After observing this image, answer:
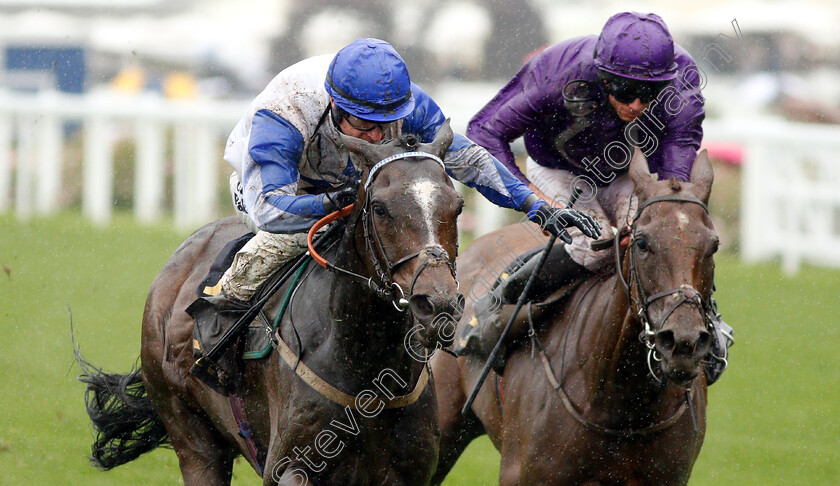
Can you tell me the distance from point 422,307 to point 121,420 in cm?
253

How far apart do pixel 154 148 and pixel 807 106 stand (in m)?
8.91

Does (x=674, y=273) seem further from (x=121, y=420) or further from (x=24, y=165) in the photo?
(x=24, y=165)

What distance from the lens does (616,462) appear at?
4.05 meters

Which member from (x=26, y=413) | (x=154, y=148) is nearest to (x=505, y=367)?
(x=26, y=413)

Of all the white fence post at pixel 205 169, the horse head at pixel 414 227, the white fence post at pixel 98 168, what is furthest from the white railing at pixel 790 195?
the horse head at pixel 414 227

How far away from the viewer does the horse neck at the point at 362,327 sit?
11.7 ft

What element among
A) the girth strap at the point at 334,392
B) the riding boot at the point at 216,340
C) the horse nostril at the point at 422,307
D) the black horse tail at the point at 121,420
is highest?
the horse nostril at the point at 422,307

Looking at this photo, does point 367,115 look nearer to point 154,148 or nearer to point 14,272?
point 14,272

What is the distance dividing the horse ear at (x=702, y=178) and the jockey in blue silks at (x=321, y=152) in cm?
36

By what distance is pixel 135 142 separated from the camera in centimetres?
1241

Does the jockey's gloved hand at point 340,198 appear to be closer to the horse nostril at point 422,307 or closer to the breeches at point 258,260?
the breeches at point 258,260

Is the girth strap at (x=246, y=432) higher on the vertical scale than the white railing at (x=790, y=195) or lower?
higher

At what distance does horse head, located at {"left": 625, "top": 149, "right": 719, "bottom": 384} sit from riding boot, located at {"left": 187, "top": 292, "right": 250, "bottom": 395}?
140cm

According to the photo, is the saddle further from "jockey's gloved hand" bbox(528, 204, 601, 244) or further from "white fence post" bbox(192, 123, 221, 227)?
"white fence post" bbox(192, 123, 221, 227)
